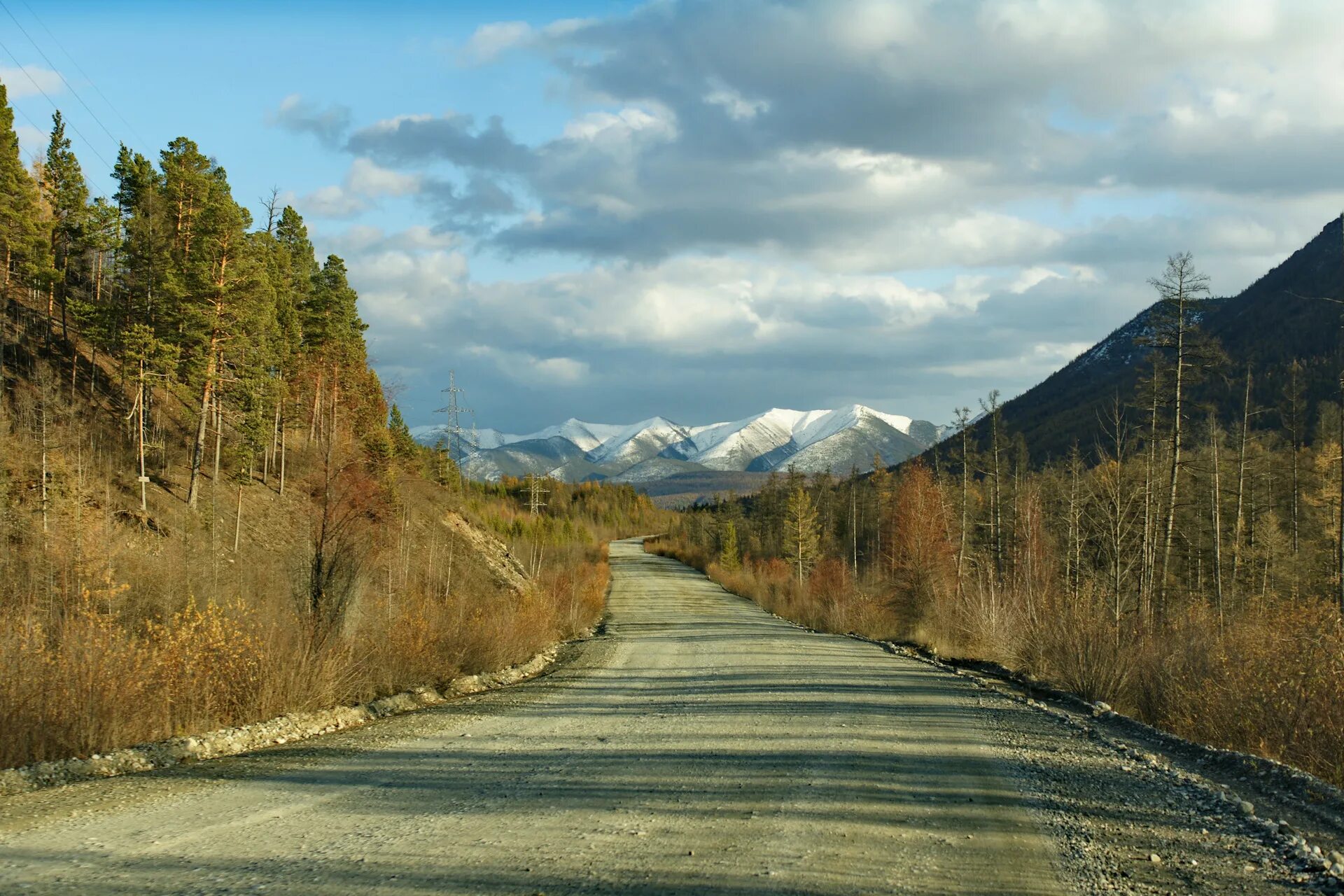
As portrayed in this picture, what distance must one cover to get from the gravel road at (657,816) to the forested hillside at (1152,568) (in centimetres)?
276

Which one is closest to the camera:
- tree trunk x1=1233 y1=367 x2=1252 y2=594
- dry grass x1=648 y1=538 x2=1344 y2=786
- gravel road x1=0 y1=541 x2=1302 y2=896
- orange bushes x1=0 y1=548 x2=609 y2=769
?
gravel road x1=0 y1=541 x2=1302 y2=896

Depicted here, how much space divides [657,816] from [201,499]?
36.5m

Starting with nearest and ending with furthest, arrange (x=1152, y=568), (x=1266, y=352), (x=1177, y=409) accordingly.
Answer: (x=1177, y=409)
(x=1152, y=568)
(x=1266, y=352)

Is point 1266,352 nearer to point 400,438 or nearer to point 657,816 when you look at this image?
point 400,438

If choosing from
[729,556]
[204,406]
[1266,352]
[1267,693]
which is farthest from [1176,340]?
[1266,352]

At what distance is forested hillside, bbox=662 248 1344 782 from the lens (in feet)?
37.9

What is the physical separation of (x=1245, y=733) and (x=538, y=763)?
339 inches

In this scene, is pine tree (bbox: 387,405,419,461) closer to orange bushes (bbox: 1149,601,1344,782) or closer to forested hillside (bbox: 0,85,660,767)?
forested hillside (bbox: 0,85,660,767)

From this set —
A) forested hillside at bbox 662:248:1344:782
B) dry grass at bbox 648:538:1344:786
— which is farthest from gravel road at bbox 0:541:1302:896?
forested hillside at bbox 662:248:1344:782

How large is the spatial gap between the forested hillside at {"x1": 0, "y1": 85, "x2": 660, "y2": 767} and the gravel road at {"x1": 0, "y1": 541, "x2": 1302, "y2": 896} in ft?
5.03

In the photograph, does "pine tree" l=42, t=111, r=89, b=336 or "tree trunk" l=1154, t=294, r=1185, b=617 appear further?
"pine tree" l=42, t=111, r=89, b=336

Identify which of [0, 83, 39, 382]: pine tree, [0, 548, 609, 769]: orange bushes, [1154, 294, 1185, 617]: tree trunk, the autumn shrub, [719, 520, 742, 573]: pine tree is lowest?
[719, 520, 742, 573]: pine tree

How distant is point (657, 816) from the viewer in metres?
6.83

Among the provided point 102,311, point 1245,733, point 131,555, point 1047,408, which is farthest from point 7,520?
point 1047,408
